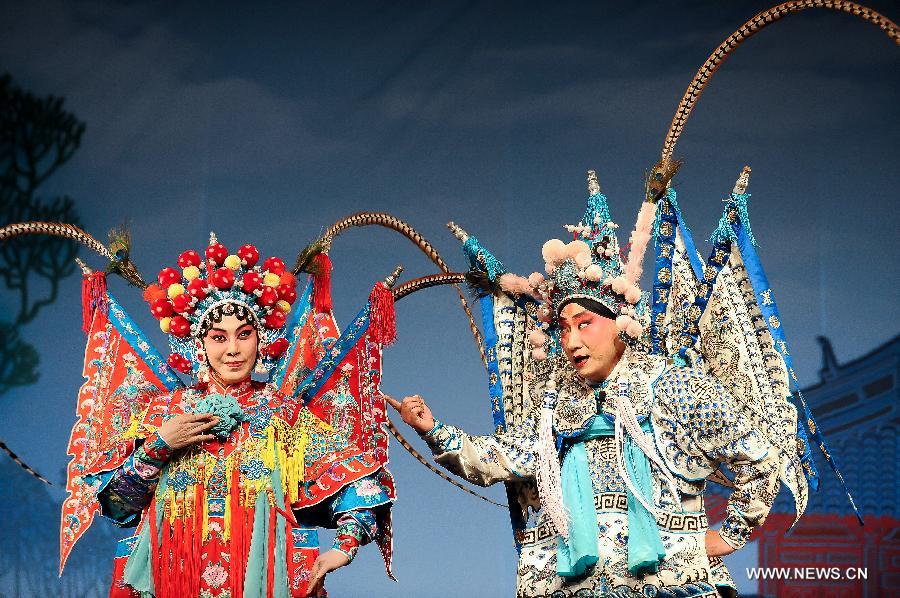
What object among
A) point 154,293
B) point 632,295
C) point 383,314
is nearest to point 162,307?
point 154,293

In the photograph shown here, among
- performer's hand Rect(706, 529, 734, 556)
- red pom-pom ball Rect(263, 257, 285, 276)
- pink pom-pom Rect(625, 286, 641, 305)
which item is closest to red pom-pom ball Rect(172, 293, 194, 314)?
red pom-pom ball Rect(263, 257, 285, 276)

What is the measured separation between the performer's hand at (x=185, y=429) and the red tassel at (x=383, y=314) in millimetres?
589

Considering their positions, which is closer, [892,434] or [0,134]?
[892,434]

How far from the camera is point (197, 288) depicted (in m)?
4.24

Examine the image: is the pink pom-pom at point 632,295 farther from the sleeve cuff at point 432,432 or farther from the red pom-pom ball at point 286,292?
the red pom-pom ball at point 286,292

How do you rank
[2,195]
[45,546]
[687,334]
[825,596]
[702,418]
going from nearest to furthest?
[702,418] < [687,334] < [825,596] < [45,546] < [2,195]

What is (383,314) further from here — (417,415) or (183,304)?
(183,304)

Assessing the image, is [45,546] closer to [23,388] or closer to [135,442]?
[23,388]

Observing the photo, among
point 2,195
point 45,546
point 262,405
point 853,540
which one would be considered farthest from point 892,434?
point 2,195

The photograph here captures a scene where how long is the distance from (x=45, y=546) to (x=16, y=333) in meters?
1.22

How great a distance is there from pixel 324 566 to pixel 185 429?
1.97ft

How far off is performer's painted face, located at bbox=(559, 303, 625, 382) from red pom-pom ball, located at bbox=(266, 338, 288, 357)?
3.05ft

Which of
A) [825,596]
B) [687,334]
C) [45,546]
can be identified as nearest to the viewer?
[687,334]

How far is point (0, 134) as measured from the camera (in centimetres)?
767
